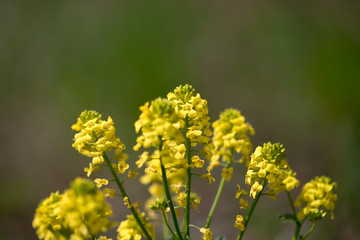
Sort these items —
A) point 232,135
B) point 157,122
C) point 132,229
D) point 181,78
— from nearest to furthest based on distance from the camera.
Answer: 1. point 157,122
2. point 232,135
3. point 132,229
4. point 181,78

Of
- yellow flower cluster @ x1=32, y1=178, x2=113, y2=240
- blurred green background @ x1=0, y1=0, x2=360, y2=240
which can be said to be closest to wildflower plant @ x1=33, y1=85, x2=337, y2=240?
yellow flower cluster @ x1=32, y1=178, x2=113, y2=240

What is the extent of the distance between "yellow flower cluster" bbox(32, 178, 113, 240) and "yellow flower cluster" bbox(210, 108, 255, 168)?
18.5 inches

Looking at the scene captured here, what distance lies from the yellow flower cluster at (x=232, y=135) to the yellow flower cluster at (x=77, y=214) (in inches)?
18.5

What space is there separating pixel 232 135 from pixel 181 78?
4.87m

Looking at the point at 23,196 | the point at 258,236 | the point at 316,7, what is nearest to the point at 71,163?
the point at 23,196

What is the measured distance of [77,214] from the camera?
1297 millimetres

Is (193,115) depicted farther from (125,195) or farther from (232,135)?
(125,195)

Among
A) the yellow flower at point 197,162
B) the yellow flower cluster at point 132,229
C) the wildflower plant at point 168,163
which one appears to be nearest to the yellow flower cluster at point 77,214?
the wildflower plant at point 168,163

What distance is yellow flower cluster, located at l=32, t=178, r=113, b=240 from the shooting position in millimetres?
1306

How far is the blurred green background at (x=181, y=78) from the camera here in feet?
17.2

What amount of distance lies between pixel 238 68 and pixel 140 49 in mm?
1762

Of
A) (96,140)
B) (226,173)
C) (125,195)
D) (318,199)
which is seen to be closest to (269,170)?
(226,173)

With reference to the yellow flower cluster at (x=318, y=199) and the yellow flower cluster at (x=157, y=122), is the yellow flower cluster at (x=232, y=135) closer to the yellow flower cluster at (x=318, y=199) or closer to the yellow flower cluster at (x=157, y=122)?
the yellow flower cluster at (x=157, y=122)

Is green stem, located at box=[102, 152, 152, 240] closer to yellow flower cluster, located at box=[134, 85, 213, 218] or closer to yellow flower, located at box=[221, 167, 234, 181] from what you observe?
yellow flower cluster, located at box=[134, 85, 213, 218]
